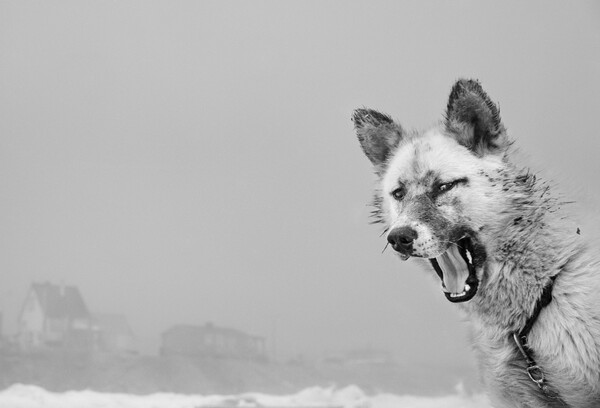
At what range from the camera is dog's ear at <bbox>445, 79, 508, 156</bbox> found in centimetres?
252

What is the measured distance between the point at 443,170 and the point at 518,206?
0.96 feet

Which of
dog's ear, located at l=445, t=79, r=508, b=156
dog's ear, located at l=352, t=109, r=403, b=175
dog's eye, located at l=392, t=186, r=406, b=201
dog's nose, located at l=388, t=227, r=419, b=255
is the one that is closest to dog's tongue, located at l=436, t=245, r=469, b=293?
dog's nose, located at l=388, t=227, r=419, b=255

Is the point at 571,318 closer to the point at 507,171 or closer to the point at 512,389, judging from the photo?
the point at 512,389

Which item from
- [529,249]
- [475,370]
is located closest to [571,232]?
[529,249]

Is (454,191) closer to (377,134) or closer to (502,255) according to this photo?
(502,255)

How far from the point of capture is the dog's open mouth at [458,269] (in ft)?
7.56

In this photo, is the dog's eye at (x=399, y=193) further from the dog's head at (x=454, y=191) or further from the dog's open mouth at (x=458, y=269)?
the dog's open mouth at (x=458, y=269)

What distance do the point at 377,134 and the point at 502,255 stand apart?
803 mm

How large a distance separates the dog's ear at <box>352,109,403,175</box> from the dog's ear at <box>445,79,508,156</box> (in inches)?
12.3

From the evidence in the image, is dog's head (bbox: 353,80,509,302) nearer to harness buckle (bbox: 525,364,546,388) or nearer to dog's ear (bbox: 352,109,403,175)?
dog's ear (bbox: 352,109,403,175)

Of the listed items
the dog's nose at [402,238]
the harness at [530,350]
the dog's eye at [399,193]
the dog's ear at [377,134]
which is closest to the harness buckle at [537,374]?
the harness at [530,350]

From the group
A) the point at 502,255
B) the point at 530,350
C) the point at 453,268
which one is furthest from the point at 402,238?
the point at 530,350

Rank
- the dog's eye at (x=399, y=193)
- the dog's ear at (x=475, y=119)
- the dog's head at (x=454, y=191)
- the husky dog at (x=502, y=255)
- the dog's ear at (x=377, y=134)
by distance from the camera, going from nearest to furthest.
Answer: the husky dog at (x=502, y=255)
the dog's head at (x=454, y=191)
the dog's ear at (x=475, y=119)
the dog's eye at (x=399, y=193)
the dog's ear at (x=377, y=134)

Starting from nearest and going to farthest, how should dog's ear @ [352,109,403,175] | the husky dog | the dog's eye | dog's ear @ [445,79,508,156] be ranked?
the husky dog
dog's ear @ [445,79,508,156]
the dog's eye
dog's ear @ [352,109,403,175]
